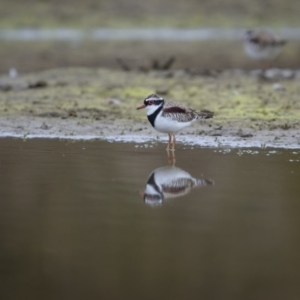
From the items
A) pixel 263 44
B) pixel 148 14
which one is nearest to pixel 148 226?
pixel 263 44

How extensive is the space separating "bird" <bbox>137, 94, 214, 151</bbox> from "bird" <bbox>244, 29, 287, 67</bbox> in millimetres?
8730

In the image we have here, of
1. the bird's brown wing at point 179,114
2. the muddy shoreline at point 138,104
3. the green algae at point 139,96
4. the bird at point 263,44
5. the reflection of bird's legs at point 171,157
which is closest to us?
the reflection of bird's legs at point 171,157

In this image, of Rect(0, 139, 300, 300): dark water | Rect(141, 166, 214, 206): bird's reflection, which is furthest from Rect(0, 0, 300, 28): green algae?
Rect(141, 166, 214, 206): bird's reflection

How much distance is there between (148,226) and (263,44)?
13.4m

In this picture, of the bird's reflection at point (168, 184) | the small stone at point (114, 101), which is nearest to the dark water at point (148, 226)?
the bird's reflection at point (168, 184)

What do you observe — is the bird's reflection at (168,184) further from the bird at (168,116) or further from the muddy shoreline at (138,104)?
the muddy shoreline at (138,104)

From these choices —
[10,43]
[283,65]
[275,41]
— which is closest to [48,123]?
[275,41]

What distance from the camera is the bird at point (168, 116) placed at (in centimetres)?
1018

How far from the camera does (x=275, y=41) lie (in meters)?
19.0

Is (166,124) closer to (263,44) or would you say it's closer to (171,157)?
(171,157)

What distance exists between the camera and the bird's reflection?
7.32 metres

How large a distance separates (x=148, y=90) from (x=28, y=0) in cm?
1616

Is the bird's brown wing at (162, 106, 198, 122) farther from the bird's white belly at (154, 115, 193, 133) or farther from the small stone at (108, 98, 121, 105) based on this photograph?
the small stone at (108, 98, 121, 105)

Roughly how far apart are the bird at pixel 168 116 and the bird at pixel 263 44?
28.6ft
